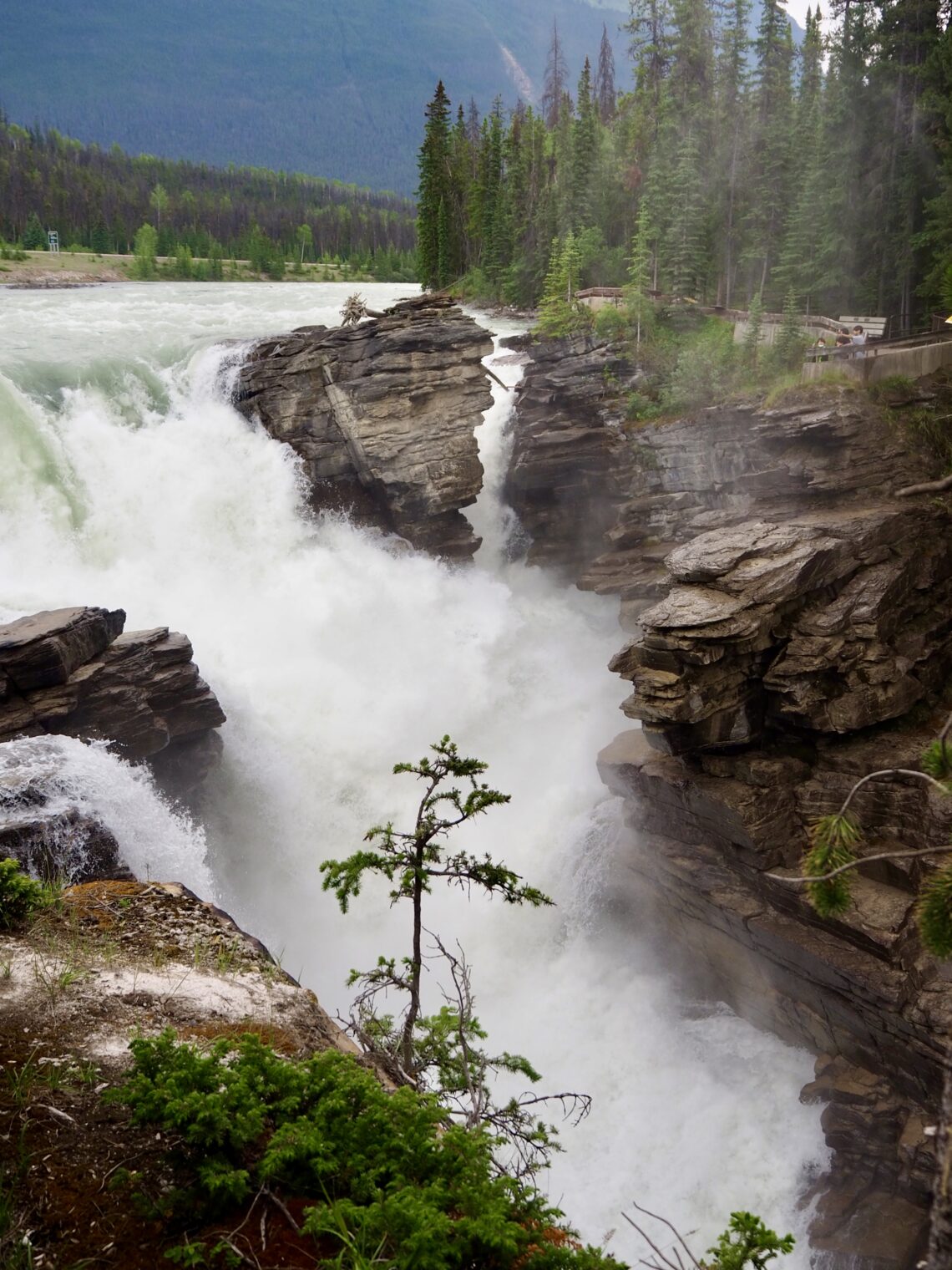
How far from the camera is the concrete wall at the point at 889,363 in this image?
965 inches

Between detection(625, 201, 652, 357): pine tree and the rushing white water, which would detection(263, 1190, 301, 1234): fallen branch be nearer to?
the rushing white water

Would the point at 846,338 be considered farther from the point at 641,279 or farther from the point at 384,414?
the point at 384,414

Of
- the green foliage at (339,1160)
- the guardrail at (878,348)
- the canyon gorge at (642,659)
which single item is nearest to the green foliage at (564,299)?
the canyon gorge at (642,659)

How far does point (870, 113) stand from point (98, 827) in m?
31.6

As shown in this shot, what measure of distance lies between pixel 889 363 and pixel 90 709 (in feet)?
75.6

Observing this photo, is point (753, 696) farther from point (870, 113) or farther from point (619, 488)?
point (870, 113)

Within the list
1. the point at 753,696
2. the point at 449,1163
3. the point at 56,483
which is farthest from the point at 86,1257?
the point at 56,483

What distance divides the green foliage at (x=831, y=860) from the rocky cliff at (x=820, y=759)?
12.8 metres

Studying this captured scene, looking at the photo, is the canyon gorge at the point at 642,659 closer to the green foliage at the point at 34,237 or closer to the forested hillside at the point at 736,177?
the forested hillside at the point at 736,177

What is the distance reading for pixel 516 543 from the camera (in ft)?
107

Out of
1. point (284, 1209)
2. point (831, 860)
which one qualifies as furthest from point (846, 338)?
point (284, 1209)

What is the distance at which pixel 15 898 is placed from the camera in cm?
971

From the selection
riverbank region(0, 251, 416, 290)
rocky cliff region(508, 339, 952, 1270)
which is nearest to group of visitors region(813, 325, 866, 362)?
rocky cliff region(508, 339, 952, 1270)

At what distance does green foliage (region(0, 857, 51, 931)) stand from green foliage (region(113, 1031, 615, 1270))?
14.0ft
